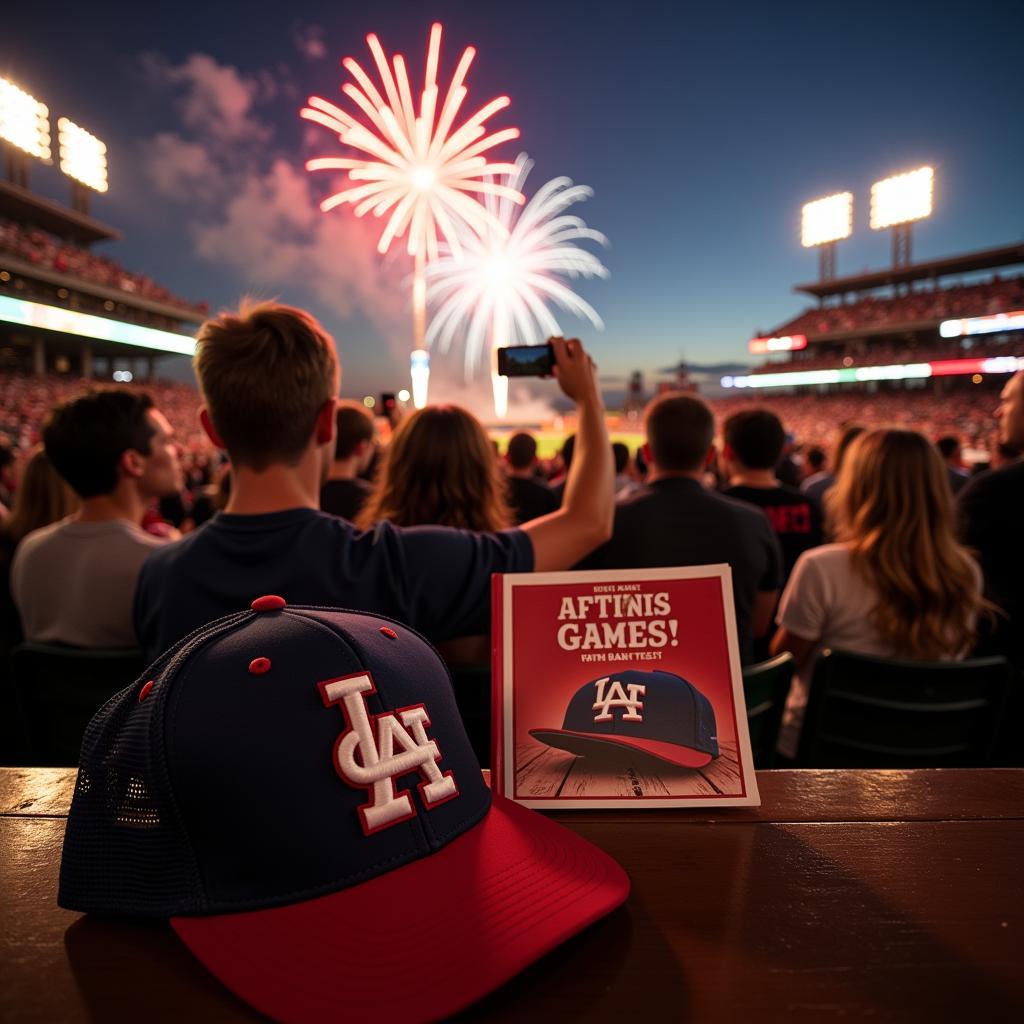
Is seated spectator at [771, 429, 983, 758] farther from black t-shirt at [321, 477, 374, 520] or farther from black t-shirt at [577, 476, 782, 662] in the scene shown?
black t-shirt at [321, 477, 374, 520]

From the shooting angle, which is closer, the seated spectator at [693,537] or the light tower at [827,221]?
the seated spectator at [693,537]

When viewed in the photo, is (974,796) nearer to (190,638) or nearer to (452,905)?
(452,905)

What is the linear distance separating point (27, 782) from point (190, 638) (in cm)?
41

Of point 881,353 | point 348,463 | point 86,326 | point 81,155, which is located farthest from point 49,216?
point 881,353

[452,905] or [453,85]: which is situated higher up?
[453,85]

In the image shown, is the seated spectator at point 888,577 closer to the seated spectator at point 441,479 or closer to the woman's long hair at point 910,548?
the woman's long hair at point 910,548

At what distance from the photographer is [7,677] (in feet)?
8.00

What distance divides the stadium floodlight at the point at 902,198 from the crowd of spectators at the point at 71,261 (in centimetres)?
4424

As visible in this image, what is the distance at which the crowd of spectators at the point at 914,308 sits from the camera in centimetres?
3644

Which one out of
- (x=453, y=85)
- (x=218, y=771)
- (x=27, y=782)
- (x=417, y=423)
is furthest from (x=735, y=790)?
(x=453, y=85)

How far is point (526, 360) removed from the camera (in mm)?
1970

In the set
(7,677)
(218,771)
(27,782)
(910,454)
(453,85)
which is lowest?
(7,677)

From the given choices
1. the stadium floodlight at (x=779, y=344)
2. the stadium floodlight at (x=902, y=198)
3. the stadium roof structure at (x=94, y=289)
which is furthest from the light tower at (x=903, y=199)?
the stadium roof structure at (x=94, y=289)

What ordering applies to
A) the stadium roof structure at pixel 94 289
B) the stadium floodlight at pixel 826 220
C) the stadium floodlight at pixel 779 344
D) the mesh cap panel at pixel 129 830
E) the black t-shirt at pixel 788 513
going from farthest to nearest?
1. the stadium floodlight at pixel 779 344
2. the stadium floodlight at pixel 826 220
3. the stadium roof structure at pixel 94 289
4. the black t-shirt at pixel 788 513
5. the mesh cap panel at pixel 129 830
